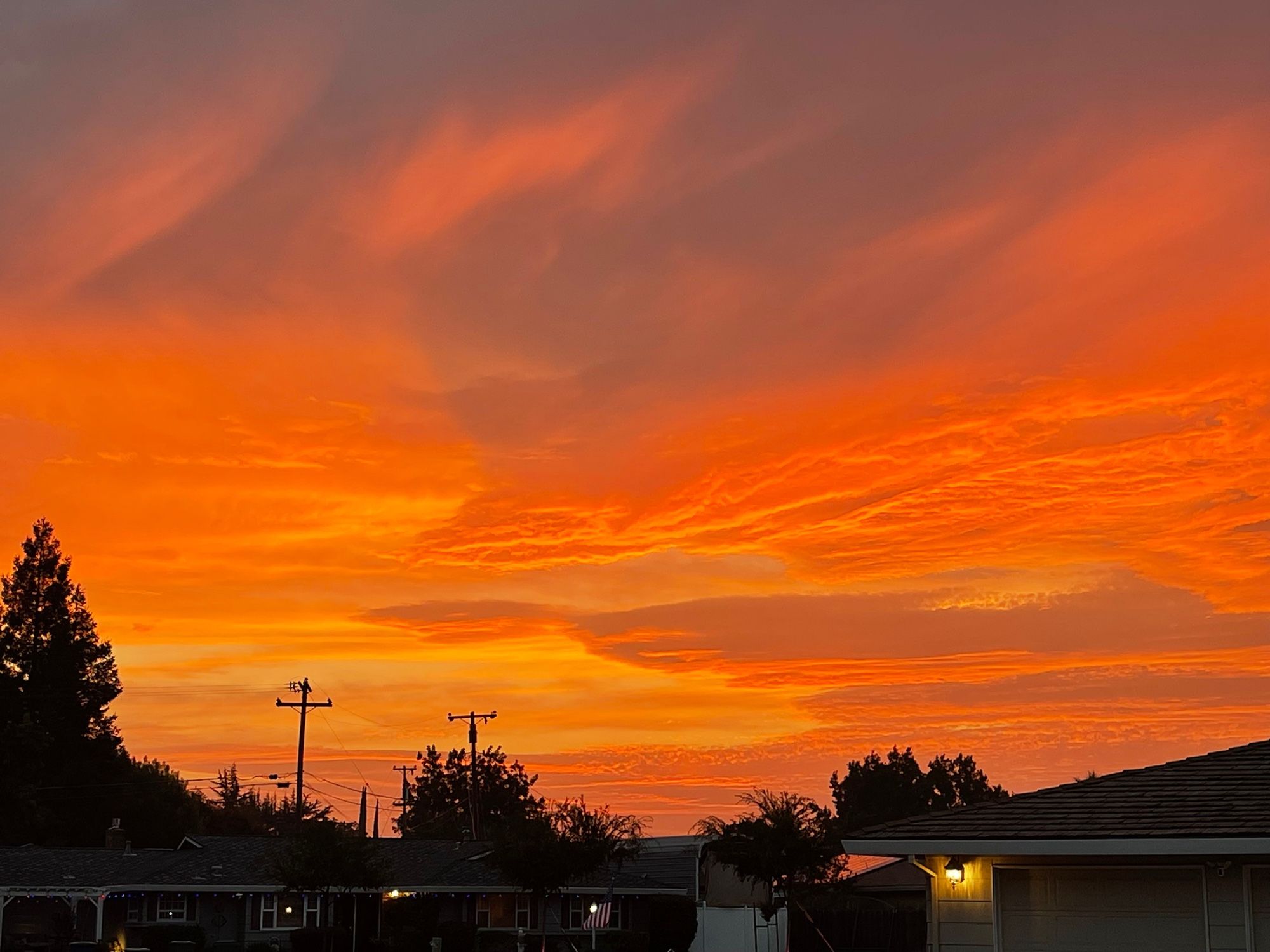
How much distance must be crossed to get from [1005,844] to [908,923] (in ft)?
99.8

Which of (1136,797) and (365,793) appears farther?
(365,793)

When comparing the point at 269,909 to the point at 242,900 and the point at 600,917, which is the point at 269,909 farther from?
the point at 600,917

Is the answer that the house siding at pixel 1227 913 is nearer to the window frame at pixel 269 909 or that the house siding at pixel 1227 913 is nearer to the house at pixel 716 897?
the house at pixel 716 897

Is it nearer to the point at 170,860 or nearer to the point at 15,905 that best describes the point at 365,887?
the point at 170,860

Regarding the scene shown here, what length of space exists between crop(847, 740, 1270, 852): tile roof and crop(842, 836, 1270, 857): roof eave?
0.18 feet

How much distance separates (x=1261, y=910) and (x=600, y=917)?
137 ft

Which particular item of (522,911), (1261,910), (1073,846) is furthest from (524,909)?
(1261,910)

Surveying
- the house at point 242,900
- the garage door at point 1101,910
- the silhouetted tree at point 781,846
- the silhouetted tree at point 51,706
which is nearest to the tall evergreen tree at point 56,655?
the silhouetted tree at point 51,706

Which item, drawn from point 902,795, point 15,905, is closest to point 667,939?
point 15,905

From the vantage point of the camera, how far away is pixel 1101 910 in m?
22.3

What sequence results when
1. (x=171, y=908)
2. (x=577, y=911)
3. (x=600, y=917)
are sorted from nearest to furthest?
(x=171, y=908) → (x=600, y=917) → (x=577, y=911)

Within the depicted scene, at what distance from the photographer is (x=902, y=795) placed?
14062 centimetres

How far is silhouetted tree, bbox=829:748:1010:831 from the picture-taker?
138375 millimetres

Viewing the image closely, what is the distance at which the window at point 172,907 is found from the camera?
2178 inches
